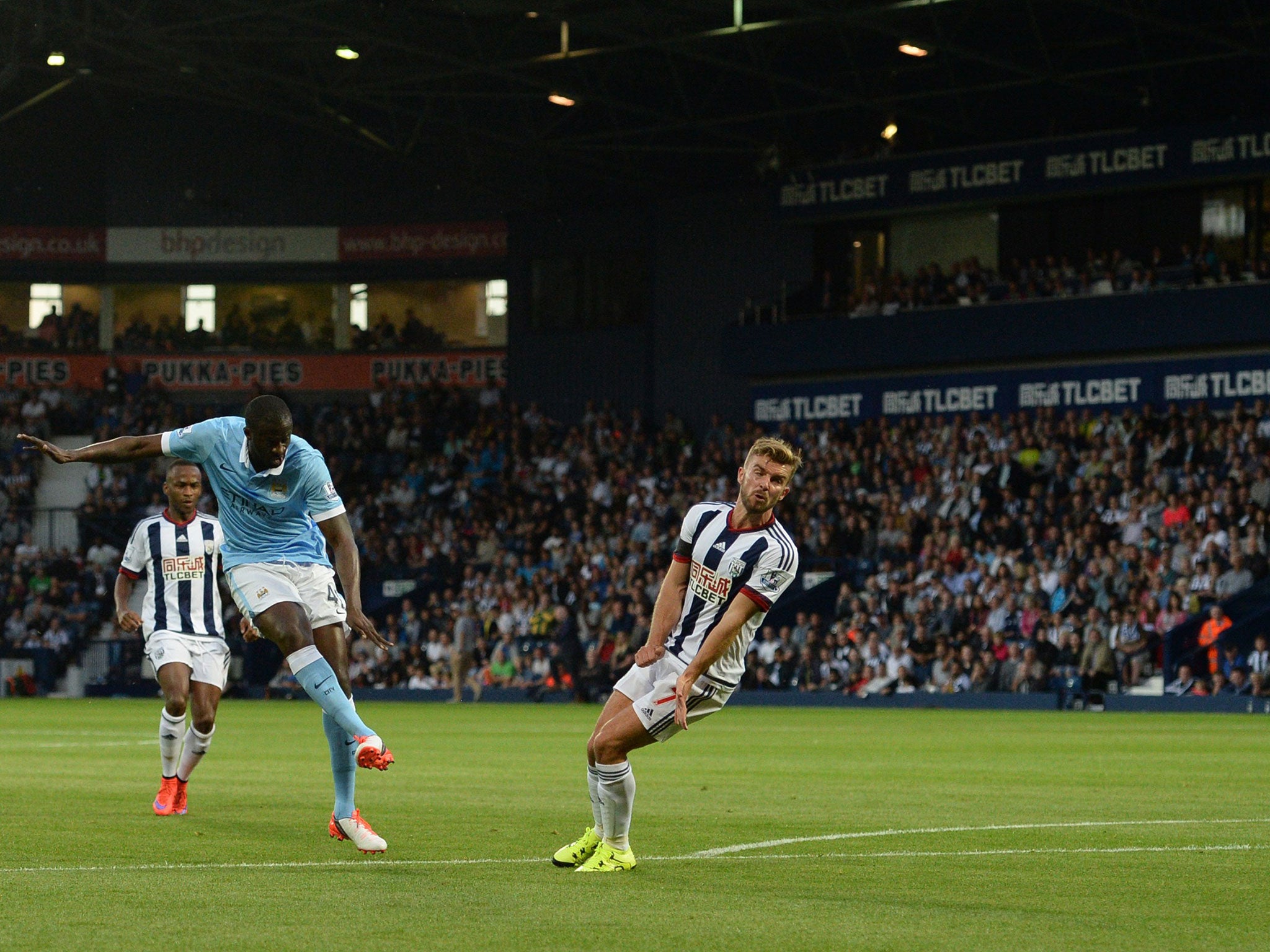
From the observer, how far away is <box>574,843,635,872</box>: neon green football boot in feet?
31.1

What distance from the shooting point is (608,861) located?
31.2ft

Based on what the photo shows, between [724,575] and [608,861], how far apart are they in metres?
1.52

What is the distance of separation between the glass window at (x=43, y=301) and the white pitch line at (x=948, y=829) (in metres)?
47.9

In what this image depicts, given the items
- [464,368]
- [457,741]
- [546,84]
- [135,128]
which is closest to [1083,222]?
[546,84]

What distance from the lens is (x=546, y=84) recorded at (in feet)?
137

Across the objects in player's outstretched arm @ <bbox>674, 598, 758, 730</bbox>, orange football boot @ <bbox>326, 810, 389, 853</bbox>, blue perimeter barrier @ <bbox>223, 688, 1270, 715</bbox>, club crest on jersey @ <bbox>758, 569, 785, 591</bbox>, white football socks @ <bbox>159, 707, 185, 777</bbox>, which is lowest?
blue perimeter barrier @ <bbox>223, 688, 1270, 715</bbox>

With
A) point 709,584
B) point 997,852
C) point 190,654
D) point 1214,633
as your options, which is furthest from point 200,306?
point 709,584

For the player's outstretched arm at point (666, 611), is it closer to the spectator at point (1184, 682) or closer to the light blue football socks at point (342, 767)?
the light blue football socks at point (342, 767)

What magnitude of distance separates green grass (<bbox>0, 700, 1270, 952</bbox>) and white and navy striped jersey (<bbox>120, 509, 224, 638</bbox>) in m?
1.30

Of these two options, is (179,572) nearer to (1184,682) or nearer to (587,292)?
(1184,682)

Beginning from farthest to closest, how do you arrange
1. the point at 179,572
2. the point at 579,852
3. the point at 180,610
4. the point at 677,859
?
the point at 179,572, the point at 180,610, the point at 677,859, the point at 579,852

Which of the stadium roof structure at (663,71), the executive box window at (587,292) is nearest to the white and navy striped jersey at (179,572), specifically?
the stadium roof structure at (663,71)

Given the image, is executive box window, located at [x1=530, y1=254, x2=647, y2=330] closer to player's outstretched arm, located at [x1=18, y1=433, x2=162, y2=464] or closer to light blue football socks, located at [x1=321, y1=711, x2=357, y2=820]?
light blue football socks, located at [x1=321, y1=711, x2=357, y2=820]

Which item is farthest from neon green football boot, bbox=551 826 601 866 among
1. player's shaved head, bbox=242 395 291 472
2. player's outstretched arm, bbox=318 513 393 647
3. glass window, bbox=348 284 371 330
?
glass window, bbox=348 284 371 330
